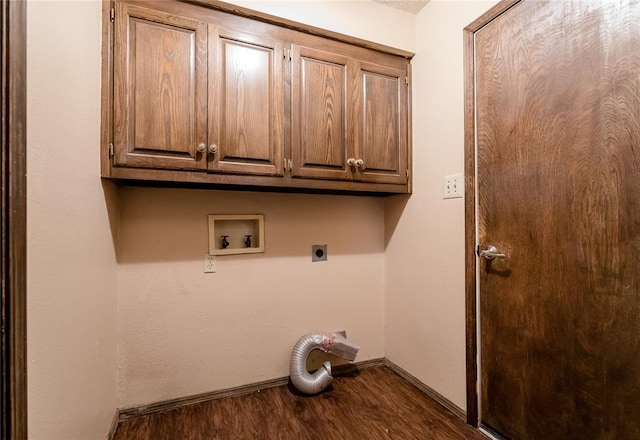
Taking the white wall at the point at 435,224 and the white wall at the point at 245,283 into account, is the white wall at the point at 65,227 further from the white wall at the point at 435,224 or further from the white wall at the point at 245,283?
the white wall at the point at 435,224

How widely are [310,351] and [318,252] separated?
2.00 feet

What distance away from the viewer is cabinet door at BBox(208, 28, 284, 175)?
139cm

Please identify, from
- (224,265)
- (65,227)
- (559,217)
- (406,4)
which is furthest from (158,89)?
(559,217)

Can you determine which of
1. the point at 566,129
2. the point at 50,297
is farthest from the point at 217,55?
the point at 566,129

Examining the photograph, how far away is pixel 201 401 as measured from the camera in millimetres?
1654

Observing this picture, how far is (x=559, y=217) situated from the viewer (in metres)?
1.12

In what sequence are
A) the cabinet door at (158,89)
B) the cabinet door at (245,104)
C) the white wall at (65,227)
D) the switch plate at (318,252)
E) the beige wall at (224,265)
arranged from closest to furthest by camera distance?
the white wall at (65,227) < the beige wall at (224,265) < the cabinet door at (158,89) < the cabinet door at (245,104) < the switch plate at (318,252)

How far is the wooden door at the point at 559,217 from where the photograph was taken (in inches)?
37.8

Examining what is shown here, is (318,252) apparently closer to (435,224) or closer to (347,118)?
(435,224)

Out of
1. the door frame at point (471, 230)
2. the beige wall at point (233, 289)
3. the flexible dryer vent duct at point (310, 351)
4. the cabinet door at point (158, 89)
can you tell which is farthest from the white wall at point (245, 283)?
the door frame at point (471, 230)

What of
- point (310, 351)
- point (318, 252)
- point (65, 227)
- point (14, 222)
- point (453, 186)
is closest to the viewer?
point (14, 222)

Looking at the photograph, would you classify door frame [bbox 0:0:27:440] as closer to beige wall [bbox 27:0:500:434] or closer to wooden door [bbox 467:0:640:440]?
beige wall [bbox 27:0:500:434]

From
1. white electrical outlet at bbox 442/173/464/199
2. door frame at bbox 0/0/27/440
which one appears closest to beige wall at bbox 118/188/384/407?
white electrical outlet at bbox 442/173/464/199

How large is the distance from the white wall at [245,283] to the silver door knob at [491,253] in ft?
2.64
